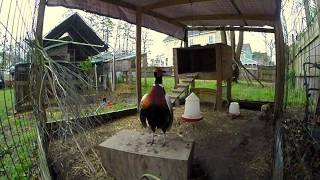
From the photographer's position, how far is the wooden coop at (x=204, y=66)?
204 inches

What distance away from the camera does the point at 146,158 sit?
98.5 inches

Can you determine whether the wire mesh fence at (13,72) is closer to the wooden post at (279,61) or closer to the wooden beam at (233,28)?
the wooden post at (279,61)

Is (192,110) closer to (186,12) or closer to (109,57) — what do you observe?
(186,12)

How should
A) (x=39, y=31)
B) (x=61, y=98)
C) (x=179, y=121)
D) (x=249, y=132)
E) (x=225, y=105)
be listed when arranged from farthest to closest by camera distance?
(x=225, y=105), (x=179, y=121), (x=249, y=132), (x=39, y=31), (x=61, y=98)

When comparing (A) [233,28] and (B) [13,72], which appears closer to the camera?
(B) [13,72]

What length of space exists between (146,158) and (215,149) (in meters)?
1.02

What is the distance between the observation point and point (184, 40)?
21.9 ft

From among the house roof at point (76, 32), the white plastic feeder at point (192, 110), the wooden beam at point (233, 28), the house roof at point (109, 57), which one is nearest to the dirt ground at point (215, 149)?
the white plastic feeder at point (192, 110)

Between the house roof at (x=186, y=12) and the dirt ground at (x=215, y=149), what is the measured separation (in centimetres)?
151

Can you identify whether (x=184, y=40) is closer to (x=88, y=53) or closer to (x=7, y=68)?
A: (x=88, y=53)

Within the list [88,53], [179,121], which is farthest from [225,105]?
[88,53]

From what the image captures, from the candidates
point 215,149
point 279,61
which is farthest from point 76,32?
point 215,149

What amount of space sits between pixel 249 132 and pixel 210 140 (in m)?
0.64

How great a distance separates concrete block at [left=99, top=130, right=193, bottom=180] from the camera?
242 cm
